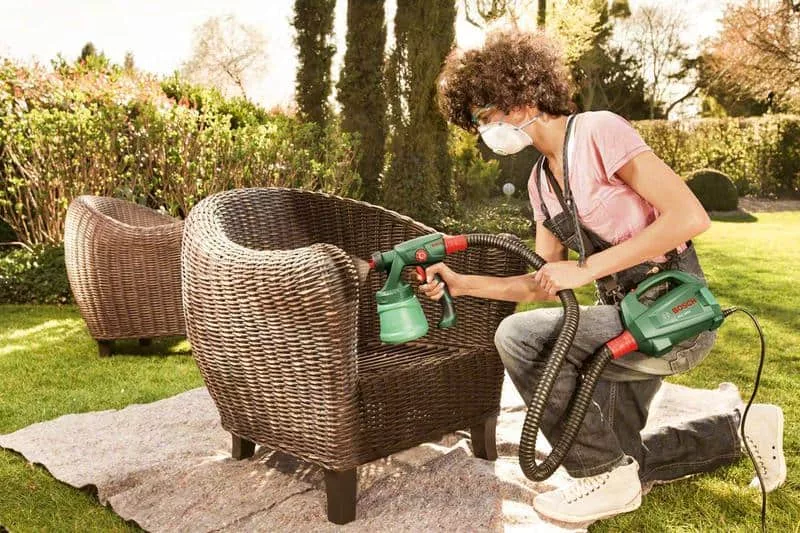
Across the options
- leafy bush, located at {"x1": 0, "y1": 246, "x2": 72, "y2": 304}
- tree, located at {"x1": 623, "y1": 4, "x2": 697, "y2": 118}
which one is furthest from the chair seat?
tree, located at {"x1": 623, "y1": 4, "x2": 697, "y2": 118}

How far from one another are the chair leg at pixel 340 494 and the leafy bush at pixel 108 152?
4625mm

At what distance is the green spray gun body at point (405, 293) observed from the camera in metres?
2.16

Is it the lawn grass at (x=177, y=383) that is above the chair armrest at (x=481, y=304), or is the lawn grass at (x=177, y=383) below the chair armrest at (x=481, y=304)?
below

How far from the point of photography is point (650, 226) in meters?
2.15

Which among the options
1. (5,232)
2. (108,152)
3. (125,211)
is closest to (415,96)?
(108,152)

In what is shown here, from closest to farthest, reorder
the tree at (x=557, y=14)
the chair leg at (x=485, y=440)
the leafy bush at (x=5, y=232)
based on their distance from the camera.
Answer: the chair leg at (x=485, y=440), the leafy bush at (x=5, y=232), the tree at (x=557, y=14)

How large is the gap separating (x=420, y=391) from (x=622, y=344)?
2.13 ft

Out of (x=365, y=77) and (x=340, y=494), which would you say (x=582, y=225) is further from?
(x=365, y=77)

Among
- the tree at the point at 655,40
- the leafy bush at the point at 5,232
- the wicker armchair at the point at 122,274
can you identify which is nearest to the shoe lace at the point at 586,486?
the wicker armchair at the point at 122,274

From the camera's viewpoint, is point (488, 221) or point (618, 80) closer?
point (488, 221)

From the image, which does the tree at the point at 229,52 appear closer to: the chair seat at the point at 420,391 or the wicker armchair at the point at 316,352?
the wicker armchair at the point at 316,352

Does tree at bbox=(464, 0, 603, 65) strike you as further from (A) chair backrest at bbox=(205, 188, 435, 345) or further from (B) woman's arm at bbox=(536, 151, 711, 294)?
(B) woman's arm at bbox=(536, 151, 711, 294)

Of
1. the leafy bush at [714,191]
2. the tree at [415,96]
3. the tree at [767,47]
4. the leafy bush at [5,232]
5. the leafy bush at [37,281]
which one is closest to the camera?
the leafy bush at [37,281]

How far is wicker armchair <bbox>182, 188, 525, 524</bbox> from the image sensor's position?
2.20m
